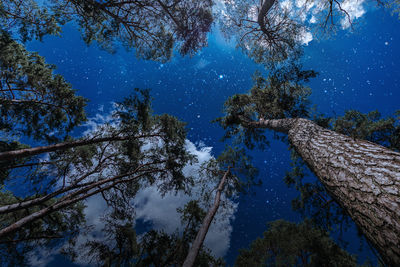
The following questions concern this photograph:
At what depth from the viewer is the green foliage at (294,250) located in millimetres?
7520

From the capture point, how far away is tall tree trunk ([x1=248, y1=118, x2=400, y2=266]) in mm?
1303

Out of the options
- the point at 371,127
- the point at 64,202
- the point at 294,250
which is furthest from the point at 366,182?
the point at 294,250

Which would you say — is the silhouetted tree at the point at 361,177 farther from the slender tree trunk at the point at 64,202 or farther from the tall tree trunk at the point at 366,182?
the slender tree trunk at the point at 64,202

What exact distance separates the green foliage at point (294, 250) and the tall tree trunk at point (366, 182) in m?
6.67

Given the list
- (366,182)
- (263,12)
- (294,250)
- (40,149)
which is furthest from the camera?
(294,250)

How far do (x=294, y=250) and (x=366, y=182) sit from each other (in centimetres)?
903

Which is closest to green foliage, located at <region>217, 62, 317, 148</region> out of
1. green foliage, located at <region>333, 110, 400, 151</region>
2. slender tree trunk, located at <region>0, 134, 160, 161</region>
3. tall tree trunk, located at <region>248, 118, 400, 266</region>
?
green foliage, located at <region>333, 110, 400, 151</region>

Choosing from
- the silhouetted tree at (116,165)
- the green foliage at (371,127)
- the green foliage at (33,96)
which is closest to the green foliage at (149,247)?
the silhouetted tree at (116,165)

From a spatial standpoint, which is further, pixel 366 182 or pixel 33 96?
pixel 33 96

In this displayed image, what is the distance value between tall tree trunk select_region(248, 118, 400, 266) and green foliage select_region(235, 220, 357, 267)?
21.9 ft

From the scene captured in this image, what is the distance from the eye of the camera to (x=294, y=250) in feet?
25.5

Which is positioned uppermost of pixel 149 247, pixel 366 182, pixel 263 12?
pixel 263 12

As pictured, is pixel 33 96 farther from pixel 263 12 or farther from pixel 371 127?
pixel 371 127

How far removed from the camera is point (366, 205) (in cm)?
156
